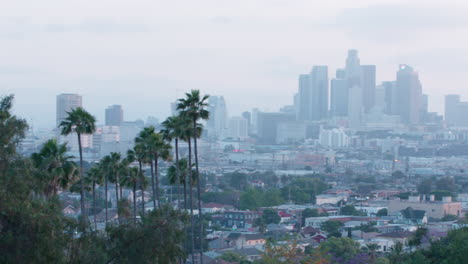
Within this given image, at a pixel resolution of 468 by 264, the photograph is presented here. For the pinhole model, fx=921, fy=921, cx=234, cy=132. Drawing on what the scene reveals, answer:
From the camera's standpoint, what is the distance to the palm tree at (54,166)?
22.5m

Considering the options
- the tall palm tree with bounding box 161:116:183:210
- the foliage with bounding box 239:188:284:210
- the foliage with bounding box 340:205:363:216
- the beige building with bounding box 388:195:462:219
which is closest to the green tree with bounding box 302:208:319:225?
the foliage with bounding box 340:205:363:216

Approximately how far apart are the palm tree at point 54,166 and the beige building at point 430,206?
4743 centimetres

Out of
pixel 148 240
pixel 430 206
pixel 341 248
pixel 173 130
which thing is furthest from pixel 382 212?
pixel 148 240

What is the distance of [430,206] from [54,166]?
162ft

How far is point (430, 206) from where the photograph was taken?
2680 inches

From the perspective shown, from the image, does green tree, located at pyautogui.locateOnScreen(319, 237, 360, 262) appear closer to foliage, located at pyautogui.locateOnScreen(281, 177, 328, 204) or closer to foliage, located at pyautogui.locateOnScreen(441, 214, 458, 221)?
foliage, located at pyautogui.locateOnScreen(441, 214, 458, 221)

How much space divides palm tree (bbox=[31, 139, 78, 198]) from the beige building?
→ 47.4m

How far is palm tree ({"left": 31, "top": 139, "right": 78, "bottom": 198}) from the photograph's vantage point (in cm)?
2247

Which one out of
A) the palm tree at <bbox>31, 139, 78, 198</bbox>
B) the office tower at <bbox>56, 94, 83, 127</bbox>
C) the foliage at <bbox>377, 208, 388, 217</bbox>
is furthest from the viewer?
the office tower at <bbox>56, 94, 83, 127</bbox>

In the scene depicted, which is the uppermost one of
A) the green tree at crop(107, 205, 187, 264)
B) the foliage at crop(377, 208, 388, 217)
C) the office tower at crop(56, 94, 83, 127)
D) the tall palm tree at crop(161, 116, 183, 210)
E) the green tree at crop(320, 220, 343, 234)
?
the office tower at crop(56, 94, 83, 127)

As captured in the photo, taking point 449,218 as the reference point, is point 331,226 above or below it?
above

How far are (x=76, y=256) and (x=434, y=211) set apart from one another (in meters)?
53.2

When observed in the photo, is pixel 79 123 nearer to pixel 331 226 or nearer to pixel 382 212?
pixel 331 226

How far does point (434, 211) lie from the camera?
6762 cm
